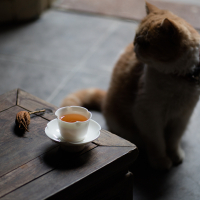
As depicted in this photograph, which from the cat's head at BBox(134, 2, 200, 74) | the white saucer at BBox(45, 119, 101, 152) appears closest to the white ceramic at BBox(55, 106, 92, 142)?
the white saucer at BBox(45, 119, 101, 152)

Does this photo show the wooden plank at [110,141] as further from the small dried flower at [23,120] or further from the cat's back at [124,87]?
the cat's back at [124,87]

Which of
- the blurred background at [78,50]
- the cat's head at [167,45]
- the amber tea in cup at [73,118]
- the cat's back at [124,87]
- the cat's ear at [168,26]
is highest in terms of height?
the cat's ear at [168,26]

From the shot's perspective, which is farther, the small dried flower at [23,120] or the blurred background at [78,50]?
the blurred background at [78,50]

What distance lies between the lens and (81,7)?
3.60 m

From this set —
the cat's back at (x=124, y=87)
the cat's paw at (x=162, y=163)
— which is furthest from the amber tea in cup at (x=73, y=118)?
the cat's paw at (x=162, y=163)

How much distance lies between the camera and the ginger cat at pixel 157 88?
113cm

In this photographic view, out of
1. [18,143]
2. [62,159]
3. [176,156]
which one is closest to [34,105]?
[18,143]

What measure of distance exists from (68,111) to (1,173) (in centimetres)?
28

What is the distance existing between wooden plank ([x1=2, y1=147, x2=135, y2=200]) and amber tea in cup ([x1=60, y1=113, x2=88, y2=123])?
0.11m

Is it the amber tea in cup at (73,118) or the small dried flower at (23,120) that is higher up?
the amber tea in cup at (73,118)

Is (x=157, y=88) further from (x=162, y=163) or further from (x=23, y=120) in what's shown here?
(x=23, y=120)

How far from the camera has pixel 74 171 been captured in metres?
0.77

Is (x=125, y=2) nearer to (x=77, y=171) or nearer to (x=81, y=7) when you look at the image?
(x=81, y=7)

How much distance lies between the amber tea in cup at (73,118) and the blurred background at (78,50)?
2.21 feet
